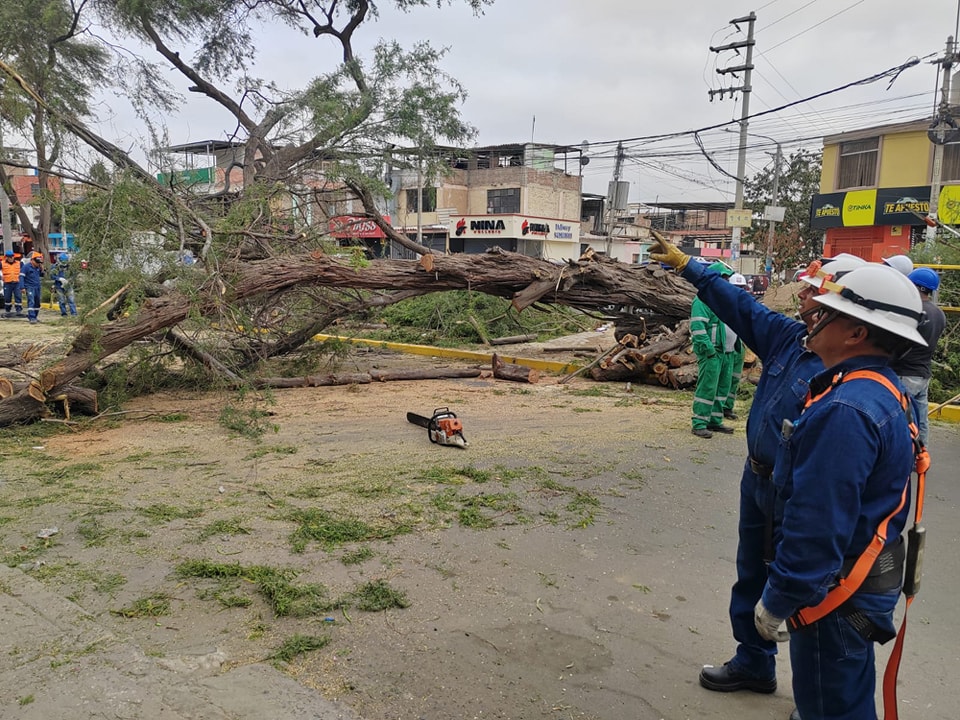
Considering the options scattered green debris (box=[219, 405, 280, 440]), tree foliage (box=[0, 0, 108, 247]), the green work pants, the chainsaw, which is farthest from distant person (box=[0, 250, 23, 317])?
the green work pants

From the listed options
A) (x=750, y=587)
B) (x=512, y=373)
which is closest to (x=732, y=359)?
(x=512, y=373)

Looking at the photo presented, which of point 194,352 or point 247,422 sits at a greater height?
point 194,352

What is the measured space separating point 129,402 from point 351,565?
17.6 ft

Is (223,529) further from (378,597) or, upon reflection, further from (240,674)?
(240,674)

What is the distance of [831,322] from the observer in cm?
207

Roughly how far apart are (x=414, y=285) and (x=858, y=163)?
2242cm

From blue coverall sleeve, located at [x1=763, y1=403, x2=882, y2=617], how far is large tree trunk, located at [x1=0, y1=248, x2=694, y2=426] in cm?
635

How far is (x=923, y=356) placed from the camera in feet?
15.7

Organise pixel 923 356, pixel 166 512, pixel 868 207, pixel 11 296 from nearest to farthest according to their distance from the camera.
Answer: pixel 166 512, pixel 923 356, pixel 11 296, pixel 868 207

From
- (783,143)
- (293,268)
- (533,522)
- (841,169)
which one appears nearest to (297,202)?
(293,268)

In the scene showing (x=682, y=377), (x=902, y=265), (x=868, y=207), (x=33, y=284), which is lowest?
(x=682, y=377)

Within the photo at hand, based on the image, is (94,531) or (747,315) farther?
(94,531)

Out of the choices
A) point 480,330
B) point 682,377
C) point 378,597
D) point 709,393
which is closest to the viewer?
point 378,597

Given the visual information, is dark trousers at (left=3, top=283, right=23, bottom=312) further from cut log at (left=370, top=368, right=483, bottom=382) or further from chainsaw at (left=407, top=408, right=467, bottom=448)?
chainsaw at (left=407, top=408, right=467, bottom=448)
